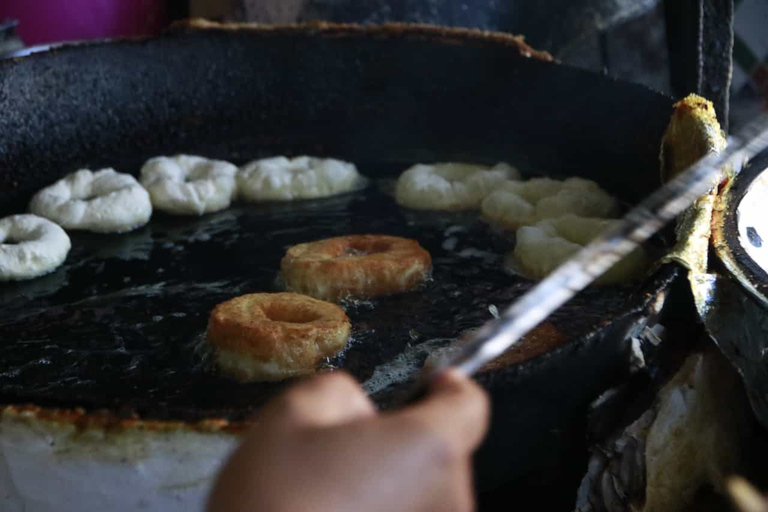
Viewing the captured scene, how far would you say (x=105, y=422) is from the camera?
1.55 m

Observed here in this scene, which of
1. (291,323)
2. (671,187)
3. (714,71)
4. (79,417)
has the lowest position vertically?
(291,323)

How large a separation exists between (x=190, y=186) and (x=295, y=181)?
1.33 ft

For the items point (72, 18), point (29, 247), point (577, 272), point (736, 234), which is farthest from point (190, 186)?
point (577, 272)

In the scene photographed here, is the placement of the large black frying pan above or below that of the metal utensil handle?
below

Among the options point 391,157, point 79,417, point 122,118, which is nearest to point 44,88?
point 122,118

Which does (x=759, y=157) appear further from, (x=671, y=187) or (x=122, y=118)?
(x=122, y=118)

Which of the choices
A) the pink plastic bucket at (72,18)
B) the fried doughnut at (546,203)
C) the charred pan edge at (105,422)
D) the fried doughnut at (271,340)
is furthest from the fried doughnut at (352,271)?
the pink plastic bucket at (72,18)

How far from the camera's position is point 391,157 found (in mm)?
3941

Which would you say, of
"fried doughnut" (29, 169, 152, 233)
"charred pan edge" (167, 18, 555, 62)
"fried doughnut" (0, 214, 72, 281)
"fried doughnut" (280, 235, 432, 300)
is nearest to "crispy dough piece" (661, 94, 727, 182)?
→ "fried doughnut" (280, 235, 432, 300)

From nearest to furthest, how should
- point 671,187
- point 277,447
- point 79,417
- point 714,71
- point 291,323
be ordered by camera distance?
point 277,447 → point 671,187 → point 79,417 → point 291,323 → point 714,71

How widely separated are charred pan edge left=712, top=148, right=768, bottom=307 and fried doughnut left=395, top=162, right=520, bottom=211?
43.2 inches

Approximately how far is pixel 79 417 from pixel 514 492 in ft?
3.16

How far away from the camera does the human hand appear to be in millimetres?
808

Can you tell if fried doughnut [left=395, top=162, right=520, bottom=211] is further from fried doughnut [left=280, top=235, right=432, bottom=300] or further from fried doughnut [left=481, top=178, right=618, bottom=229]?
fried doughnut [left=280, top=235, right=432, bottom=300]
